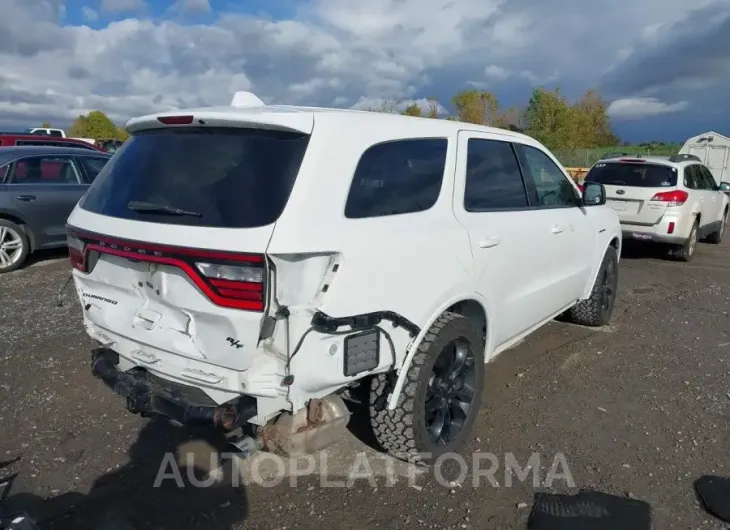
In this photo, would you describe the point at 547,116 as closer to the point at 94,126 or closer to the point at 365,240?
the point at 365,240

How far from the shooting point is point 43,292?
261 inches

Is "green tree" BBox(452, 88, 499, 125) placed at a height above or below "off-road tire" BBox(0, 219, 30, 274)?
above

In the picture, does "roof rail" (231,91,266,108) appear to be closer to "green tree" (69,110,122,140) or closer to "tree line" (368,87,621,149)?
"tree line" (368,87,621,149)

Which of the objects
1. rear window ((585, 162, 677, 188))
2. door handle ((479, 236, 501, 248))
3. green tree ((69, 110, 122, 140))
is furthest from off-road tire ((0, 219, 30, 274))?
green tree ((69, 110, 122, 140))

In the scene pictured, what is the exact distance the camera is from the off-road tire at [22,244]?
7593 millimetres

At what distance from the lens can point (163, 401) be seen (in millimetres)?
2643

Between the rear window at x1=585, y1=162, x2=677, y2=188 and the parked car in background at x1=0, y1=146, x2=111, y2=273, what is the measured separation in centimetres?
812

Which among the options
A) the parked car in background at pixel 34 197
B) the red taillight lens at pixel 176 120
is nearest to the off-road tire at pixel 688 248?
the red taillight lens at pixel 176 120

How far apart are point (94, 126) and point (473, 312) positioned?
90.0 metres

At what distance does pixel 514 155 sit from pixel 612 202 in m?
5.82

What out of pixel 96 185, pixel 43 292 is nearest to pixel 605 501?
pixel 96 185

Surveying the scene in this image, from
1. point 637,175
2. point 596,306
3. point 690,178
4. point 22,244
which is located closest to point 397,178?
point 596,306

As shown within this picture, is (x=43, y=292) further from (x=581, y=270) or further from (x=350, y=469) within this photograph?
(x=581, y=270)

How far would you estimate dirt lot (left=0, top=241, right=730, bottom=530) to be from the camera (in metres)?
2.84
